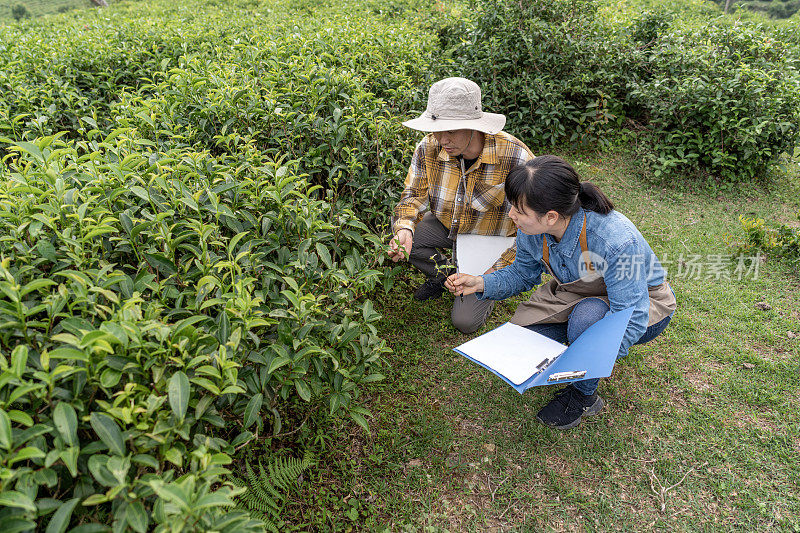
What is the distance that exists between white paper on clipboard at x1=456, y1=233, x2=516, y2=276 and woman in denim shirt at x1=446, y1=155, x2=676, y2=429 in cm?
28

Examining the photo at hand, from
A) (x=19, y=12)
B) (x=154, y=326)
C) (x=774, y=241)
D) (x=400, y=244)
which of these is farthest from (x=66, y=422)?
(x=19, y=12)

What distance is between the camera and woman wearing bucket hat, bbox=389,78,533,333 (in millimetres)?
2730

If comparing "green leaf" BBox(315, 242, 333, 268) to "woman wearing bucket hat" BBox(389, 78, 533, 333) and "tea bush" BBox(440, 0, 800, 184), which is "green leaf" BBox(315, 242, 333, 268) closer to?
"woman wearing bucket hat" BBox(389, 78, 533, 333)

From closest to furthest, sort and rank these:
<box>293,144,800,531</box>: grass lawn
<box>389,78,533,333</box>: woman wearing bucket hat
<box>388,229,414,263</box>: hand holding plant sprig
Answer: <box>293,144,800,531</box>: grass lawn, <box>388,229,414,263</box>: hand holding plant sprig, <box>389,78,533,333</box>: woman wearing bucket hat

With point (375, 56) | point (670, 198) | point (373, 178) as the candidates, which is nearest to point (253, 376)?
point (373, 178)

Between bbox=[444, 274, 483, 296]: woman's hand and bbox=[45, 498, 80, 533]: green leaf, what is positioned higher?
bbox=[45, 498, 80, 533]: green leaf

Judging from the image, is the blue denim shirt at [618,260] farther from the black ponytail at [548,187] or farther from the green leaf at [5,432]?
the green leaf at [5,432]

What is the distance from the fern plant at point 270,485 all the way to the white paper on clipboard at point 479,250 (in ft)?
4.65

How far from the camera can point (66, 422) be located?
127cm

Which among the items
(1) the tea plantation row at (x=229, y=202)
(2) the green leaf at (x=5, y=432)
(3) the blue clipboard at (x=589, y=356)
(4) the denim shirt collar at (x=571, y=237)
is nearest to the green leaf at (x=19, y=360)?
(1) the tea plantation row at (x=229, y=202)

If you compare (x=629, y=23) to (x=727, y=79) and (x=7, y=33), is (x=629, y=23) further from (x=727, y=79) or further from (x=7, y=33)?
(x=7, y=33)

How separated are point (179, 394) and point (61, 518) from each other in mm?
363

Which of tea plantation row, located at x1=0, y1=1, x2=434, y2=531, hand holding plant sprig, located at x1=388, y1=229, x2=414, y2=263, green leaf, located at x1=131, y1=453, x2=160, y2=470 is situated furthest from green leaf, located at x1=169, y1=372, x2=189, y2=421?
hand holding plant sprig, located at x1=388, y1=229, x2=414, y2=263

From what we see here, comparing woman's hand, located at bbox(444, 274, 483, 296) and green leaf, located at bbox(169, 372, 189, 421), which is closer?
green leaf, located at bbox(169, 372, 189, 421)
